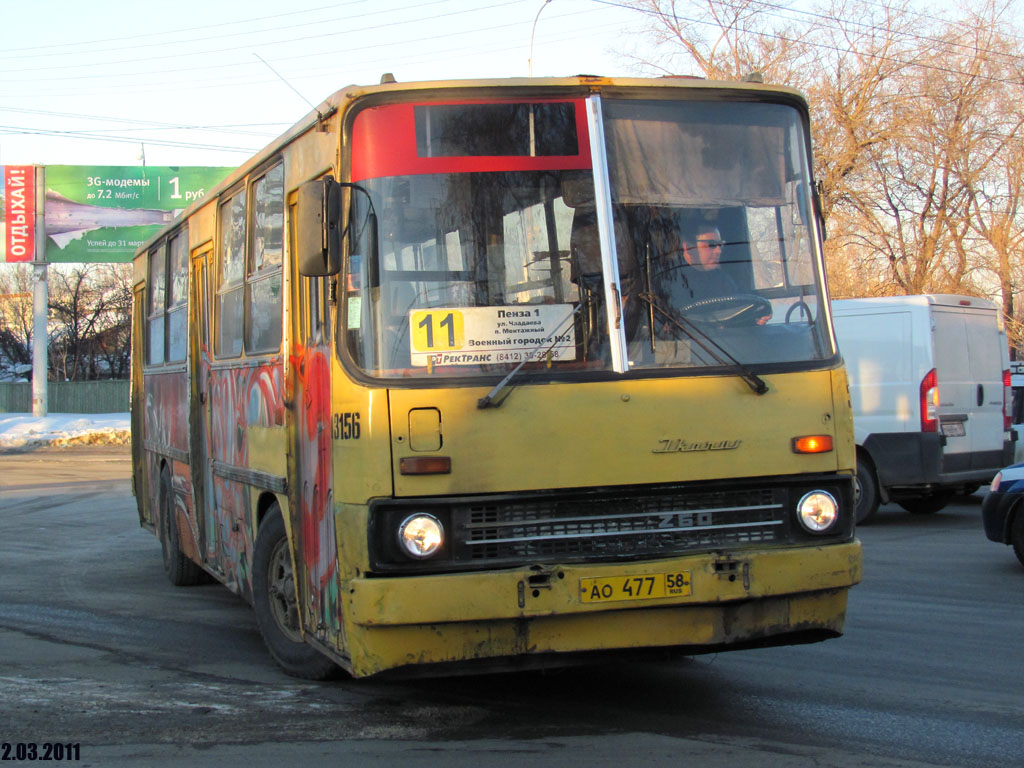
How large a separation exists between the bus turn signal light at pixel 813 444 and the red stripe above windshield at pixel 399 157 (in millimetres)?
1607

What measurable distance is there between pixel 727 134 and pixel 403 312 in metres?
1.76

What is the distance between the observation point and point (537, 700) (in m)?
5.98

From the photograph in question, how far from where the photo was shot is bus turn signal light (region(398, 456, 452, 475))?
5.03 metres

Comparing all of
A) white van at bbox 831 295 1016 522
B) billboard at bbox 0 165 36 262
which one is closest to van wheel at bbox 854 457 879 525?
white van at bbox 831 295 1016 522

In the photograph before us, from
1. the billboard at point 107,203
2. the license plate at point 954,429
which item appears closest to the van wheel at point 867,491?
the license plate at point 954,429

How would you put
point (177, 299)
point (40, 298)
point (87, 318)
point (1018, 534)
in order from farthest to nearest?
1. point (87, 318)
2. point (40, 298)
3. point (1018, 534)
4. point (177, 299)

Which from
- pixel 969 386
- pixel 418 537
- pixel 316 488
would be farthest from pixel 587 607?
pixel 969 386

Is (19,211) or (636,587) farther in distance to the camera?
(19,211)

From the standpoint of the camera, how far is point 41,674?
6738mm

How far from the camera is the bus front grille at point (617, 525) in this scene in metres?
5.10

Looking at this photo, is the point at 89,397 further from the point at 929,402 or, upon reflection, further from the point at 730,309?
the point at 730,309

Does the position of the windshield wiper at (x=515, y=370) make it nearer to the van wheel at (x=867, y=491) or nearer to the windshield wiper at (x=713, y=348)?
the windshield wiper at (x=713, y=348)

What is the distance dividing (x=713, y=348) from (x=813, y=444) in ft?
2.06

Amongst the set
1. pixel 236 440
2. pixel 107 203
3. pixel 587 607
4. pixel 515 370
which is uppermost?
pixel 107 203
